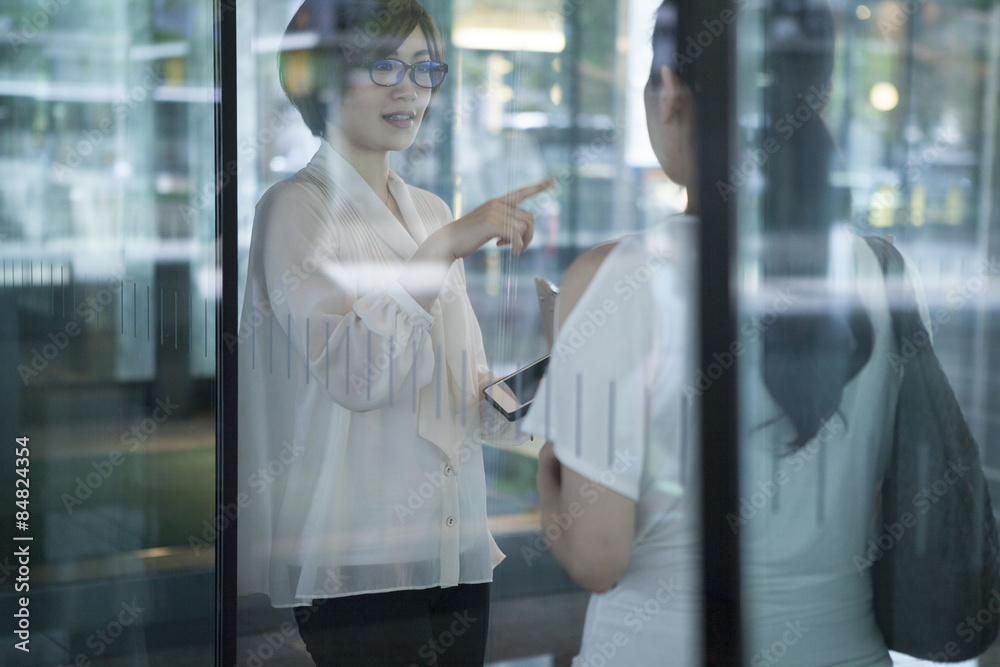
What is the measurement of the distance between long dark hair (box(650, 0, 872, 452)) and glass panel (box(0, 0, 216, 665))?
1.46m

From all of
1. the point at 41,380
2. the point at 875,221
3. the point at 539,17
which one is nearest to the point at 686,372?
the point at 875,221

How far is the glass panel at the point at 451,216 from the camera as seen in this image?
6.79 ft

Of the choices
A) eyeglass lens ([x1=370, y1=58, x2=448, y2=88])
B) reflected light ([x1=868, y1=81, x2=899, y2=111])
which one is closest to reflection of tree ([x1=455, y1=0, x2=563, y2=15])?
eyeglass lens ([x1=370, y1=58, x2=448, y2=88])

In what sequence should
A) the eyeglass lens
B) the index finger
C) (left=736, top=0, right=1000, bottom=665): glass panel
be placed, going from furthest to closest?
the eyeglass lens < the index finger < (left=736, top=0, right=1000, bottom=665): glass panel

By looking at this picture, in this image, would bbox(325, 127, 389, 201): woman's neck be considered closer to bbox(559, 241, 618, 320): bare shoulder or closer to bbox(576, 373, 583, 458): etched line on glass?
bbox(559, 241, 618, 320): bare shoulder

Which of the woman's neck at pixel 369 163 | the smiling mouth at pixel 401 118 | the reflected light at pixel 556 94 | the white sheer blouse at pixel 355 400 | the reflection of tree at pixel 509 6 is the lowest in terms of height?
the white sheer blouse at pixel 355 400

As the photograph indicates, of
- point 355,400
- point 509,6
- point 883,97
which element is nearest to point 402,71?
point 509,6

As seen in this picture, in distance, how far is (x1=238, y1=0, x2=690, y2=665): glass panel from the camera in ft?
6.79

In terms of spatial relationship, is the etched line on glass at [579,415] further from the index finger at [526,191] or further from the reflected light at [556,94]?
the reflected light at [556,94]

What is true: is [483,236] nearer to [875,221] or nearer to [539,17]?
[539,17]

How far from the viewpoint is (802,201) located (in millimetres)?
1954

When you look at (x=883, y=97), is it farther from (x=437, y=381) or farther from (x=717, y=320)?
(x=437, y=381)

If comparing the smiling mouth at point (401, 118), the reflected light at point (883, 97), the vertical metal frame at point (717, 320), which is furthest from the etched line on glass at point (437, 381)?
the reflected light at point (883, 97)

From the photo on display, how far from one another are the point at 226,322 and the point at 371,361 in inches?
18.4
